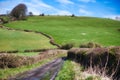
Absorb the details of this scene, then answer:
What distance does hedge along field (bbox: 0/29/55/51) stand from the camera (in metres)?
75.0

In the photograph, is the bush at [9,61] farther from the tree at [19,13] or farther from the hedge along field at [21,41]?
the tree at [19,13]

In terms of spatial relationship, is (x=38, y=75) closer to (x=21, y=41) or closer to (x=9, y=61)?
(x=9, y=61)

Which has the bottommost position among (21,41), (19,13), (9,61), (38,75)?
(21,41)

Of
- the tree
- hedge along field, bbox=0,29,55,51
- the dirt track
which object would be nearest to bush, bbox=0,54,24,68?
the dirt track

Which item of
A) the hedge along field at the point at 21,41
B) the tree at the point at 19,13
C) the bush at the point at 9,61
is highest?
the bush at the point at 9,61

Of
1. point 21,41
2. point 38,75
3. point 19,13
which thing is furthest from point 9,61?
point 19,13

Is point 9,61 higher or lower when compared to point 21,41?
higher

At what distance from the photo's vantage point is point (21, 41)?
83688 millimetres

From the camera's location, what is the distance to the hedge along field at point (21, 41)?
246 feet

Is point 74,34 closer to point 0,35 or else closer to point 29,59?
point 0,35

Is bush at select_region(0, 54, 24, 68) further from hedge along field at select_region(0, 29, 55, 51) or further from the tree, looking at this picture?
the tree

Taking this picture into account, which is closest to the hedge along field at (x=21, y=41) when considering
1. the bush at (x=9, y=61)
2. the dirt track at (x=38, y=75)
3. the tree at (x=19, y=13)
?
the bush at (x=9, y=61)

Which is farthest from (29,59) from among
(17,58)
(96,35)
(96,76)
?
(96,35)

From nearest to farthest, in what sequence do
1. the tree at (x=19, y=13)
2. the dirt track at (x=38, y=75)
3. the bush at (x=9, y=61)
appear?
1. the dirt track at (x=38, y=75)
2. the bush at (x=9, y=61)
3. the tree at (x=19, y=13)
